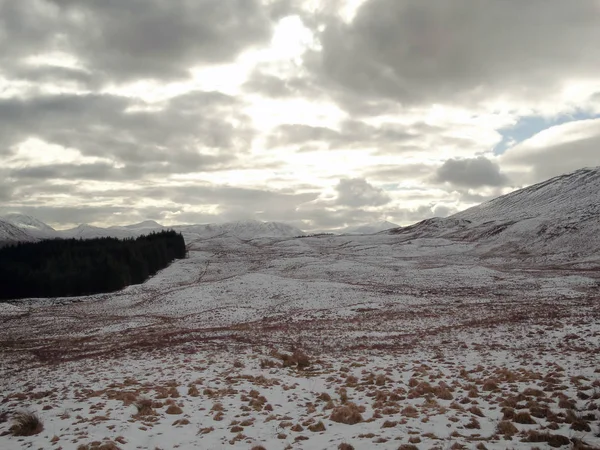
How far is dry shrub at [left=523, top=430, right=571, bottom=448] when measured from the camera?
9203 mm

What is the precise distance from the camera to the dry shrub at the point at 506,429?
1006 centimetres

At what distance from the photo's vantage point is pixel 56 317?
146ft

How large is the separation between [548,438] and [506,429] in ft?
3.19

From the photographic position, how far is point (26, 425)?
1238 centimetres

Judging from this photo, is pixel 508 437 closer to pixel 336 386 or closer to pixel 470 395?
pixel 470 395

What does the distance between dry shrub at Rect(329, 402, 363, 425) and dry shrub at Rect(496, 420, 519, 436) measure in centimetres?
383

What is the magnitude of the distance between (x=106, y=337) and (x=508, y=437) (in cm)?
2941

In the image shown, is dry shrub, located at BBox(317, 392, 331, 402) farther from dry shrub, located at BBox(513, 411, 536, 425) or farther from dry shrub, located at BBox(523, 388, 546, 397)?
dry shrub, located at BBox(523, 388, 546, 397)

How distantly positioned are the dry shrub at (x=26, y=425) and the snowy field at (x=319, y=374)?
0.73ft

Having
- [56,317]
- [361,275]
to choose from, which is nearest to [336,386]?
[56,317]

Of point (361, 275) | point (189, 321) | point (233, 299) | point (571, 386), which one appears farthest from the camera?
point (361, 275)

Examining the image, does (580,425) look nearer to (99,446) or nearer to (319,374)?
(319,374)

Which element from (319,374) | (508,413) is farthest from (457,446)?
(319,374)

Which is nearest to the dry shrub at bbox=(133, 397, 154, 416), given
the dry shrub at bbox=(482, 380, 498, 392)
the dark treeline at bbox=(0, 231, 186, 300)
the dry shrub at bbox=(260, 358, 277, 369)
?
the dry shrub at bbox=(260, 358, 277, 369)
